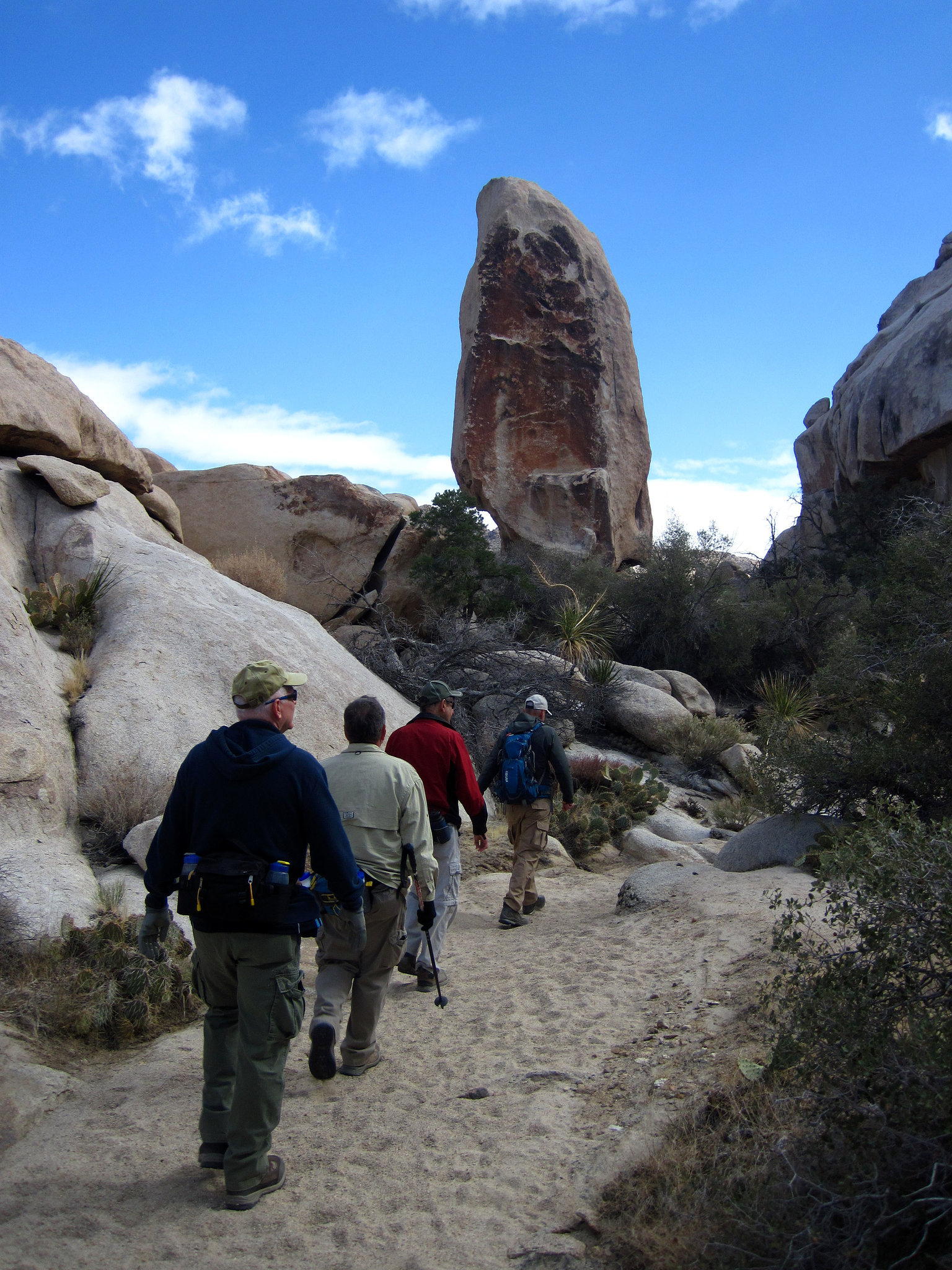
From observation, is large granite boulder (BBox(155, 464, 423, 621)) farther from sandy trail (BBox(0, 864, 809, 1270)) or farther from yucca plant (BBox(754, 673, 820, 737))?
sandy trail (BBox(0, 864, 809, 1270))

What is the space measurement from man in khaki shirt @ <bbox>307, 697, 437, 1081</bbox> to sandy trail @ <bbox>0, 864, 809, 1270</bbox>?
1.01ft

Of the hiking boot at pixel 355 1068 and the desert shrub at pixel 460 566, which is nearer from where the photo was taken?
the hiking boot at pixel 355 1068

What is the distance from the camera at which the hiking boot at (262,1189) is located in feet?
10.5

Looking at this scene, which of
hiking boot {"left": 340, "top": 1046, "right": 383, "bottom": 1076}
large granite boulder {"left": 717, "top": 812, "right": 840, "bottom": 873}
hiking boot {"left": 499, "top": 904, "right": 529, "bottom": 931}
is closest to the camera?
hiking boot {"left": 340, "top": 1046, "right": 383, "bottom": 1076}

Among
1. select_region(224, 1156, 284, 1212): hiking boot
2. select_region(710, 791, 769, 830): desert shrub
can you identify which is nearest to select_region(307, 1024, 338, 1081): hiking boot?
select_region(224, 1156, 284, 1212): hiking boot

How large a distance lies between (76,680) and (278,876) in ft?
19.2

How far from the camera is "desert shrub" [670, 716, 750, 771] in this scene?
14.6m

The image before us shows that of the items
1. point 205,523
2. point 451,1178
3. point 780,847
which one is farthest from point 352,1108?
point 205,523

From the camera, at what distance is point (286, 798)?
128 inches

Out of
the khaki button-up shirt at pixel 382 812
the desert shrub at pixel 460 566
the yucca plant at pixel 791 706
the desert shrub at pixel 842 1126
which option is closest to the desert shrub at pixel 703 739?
the yucca plant at pixel 791 706

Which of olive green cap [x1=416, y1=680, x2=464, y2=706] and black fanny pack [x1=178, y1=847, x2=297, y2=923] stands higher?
olive green cap [x1=416, y1=680, x2=464, y2=706]

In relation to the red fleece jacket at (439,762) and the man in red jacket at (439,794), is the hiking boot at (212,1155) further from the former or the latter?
the red fleece jacket at (439,762)

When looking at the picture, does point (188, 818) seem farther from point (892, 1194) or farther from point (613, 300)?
point (613, 300)

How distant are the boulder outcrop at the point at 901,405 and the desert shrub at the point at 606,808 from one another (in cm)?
1332
